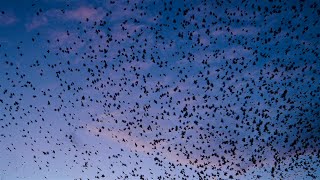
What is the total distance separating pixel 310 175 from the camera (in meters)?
26.7

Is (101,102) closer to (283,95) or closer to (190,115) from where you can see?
(190,115)

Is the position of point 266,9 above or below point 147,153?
above

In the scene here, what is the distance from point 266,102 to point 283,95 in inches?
47.4

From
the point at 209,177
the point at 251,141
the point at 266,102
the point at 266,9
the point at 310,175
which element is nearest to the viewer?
the point at 266,9

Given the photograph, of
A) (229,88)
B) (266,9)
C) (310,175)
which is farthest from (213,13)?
(310,175)

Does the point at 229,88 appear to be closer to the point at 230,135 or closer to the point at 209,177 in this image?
the point at 230,135

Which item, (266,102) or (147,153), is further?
(147,153)

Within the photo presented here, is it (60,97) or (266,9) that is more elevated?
(266,9)

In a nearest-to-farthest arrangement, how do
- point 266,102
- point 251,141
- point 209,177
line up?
point 266,102
point 251,141
point 209,177

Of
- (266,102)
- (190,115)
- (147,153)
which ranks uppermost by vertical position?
(266,102)

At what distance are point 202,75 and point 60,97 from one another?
9281mm

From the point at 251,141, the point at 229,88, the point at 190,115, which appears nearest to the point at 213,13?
the point at 229,88

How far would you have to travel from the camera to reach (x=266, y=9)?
1669 centimetres

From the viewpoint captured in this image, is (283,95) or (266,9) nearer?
(266,9)
